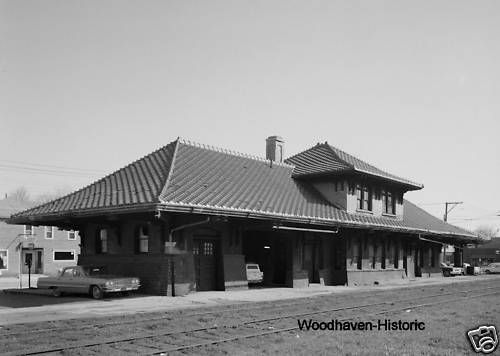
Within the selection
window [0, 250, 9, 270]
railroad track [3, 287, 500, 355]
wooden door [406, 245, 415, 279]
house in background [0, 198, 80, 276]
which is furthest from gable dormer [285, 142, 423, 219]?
window [0, 250, 9, 270]

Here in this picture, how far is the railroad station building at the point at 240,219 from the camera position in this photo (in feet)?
68.1

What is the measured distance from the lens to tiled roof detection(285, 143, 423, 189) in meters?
30.8

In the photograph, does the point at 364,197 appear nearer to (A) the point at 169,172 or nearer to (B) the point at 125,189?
(A) the point at 169,172

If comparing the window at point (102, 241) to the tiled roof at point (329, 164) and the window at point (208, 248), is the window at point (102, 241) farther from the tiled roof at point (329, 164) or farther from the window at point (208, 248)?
the tiled roof at point (329, 164)

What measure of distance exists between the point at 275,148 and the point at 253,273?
1061cm

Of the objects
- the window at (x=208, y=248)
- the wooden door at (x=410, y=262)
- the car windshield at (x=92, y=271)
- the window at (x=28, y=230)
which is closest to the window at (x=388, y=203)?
the wooden door at (x=410, y=262)

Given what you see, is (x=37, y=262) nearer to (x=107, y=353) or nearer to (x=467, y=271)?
Answer: (x=467, y=271)

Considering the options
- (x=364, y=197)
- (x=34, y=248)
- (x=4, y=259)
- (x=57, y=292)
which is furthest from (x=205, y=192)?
(x=34, y=248)

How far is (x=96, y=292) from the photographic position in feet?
63.8

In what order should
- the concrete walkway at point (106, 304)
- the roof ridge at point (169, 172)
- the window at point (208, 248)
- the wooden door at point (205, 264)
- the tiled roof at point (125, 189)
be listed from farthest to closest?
the window at point (208, 248)
the wooden door at point (205, 264)
the tiled roof at point (125, 189)
the roof ridge at point (169, 172)
the concrete walkway at point (106, 304)

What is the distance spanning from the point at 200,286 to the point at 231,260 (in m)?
1.70

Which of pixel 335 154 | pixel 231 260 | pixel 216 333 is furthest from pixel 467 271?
pixel 216 333

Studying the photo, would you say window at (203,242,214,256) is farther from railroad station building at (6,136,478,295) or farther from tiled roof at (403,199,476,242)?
tiled roof at (403,199,476,242)

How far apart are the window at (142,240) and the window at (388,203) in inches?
687
